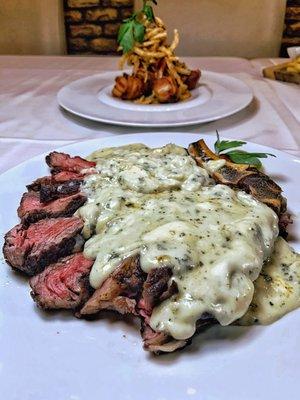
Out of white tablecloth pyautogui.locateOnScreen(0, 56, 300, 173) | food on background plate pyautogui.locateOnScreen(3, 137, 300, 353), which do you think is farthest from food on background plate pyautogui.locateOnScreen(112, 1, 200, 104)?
food on background plate pyautogui.locateOnScreen(3, 137, 300, 353)

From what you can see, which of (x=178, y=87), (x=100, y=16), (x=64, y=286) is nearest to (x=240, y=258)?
(x=64, y=286)

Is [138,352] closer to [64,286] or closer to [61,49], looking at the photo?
[64,286]

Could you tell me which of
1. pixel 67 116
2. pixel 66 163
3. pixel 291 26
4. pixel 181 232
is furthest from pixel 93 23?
pixel 181 232

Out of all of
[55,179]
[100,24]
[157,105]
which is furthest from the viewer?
[100,24]

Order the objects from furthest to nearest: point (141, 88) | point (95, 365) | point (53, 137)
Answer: point (141, 88), point (53, 137), point (95, 365)

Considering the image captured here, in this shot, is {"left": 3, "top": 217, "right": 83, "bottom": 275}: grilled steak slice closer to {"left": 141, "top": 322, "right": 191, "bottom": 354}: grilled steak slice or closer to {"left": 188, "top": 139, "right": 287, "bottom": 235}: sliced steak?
{"left": 141, "top": 322, "right": 191, "bottom": 354}: grilled steak slice

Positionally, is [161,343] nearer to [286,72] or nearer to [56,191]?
[56,191]

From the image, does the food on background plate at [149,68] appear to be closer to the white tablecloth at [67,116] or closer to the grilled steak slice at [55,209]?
the white tablecloth at [67,116]
